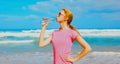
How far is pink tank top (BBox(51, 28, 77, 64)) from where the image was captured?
428 centimetres

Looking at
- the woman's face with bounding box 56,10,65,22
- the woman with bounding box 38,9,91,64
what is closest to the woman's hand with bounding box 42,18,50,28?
the woman with bounding box 38,9,91,64

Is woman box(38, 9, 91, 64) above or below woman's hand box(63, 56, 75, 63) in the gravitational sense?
above

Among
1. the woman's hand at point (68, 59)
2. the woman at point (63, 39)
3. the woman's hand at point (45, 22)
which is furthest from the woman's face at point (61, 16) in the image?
the woman's hand at point (68, 59)

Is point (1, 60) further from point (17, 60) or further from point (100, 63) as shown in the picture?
point (100, 63)

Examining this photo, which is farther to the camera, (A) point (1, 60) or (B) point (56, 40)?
(A) point (1, 60)

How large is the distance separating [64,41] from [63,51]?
0.12m

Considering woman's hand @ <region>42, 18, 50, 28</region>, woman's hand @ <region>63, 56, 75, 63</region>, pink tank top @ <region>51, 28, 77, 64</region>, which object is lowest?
woman's hand @ <region>63, 56, 75, 63</region>

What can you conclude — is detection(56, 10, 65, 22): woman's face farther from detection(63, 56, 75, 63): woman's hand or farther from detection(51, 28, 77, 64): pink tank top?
detection(63, 56, 75, 63): woman's hand

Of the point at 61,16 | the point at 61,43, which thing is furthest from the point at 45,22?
the point at 61,43

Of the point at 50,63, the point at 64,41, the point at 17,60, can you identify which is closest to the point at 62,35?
the point at 64,41

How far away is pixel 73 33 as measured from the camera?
4.33 meters

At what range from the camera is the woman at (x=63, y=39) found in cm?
428

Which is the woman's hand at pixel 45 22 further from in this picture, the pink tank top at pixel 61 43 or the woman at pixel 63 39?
the pink tank top at pixel 61 43

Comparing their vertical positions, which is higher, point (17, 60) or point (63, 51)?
point (63, 51)
